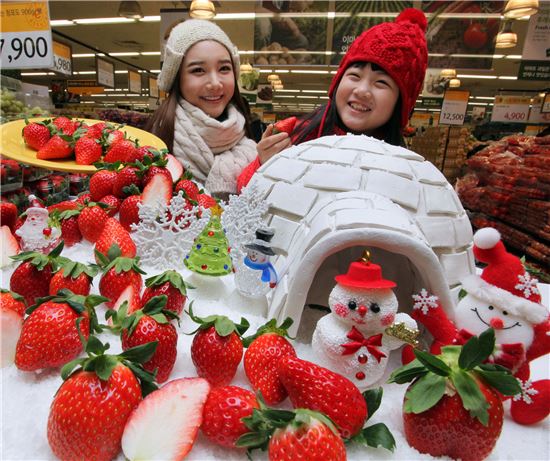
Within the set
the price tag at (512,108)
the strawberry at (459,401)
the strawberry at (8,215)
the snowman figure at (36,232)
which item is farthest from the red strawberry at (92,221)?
the price tag at (512,108)

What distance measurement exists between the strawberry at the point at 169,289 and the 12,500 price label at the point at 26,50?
1.61 metres

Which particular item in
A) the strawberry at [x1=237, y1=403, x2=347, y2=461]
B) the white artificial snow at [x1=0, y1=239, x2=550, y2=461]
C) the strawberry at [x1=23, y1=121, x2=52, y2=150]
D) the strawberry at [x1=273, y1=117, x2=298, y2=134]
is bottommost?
the white artificial snow at [x1=0, y1=239, x2=550, y2=461]

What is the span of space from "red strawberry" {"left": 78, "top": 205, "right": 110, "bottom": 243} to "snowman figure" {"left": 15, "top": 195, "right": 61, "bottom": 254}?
0.11 meters

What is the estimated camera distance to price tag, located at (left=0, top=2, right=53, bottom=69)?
6.26 ft

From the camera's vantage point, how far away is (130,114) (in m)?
3.76

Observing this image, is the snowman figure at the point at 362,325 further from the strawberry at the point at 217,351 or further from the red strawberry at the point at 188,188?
the red strawberry at the point at 188,188

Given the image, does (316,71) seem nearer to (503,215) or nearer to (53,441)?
(503,215)

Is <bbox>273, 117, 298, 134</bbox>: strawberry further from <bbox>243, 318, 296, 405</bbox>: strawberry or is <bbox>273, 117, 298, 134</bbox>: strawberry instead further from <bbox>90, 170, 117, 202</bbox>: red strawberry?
<bbox>243, 318, 296, 405</bbox>: strawberry

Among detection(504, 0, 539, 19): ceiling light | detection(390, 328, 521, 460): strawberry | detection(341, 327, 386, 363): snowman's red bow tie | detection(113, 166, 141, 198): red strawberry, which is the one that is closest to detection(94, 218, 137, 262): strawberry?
detection(113, 166, 141, 198): red strawberry

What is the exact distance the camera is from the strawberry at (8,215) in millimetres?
1273

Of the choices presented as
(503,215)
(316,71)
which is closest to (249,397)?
(503,215)

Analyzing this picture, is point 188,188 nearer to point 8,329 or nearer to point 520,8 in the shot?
point 8,329

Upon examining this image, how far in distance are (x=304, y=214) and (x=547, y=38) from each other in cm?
360

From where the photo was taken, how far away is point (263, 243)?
0.94 meters
